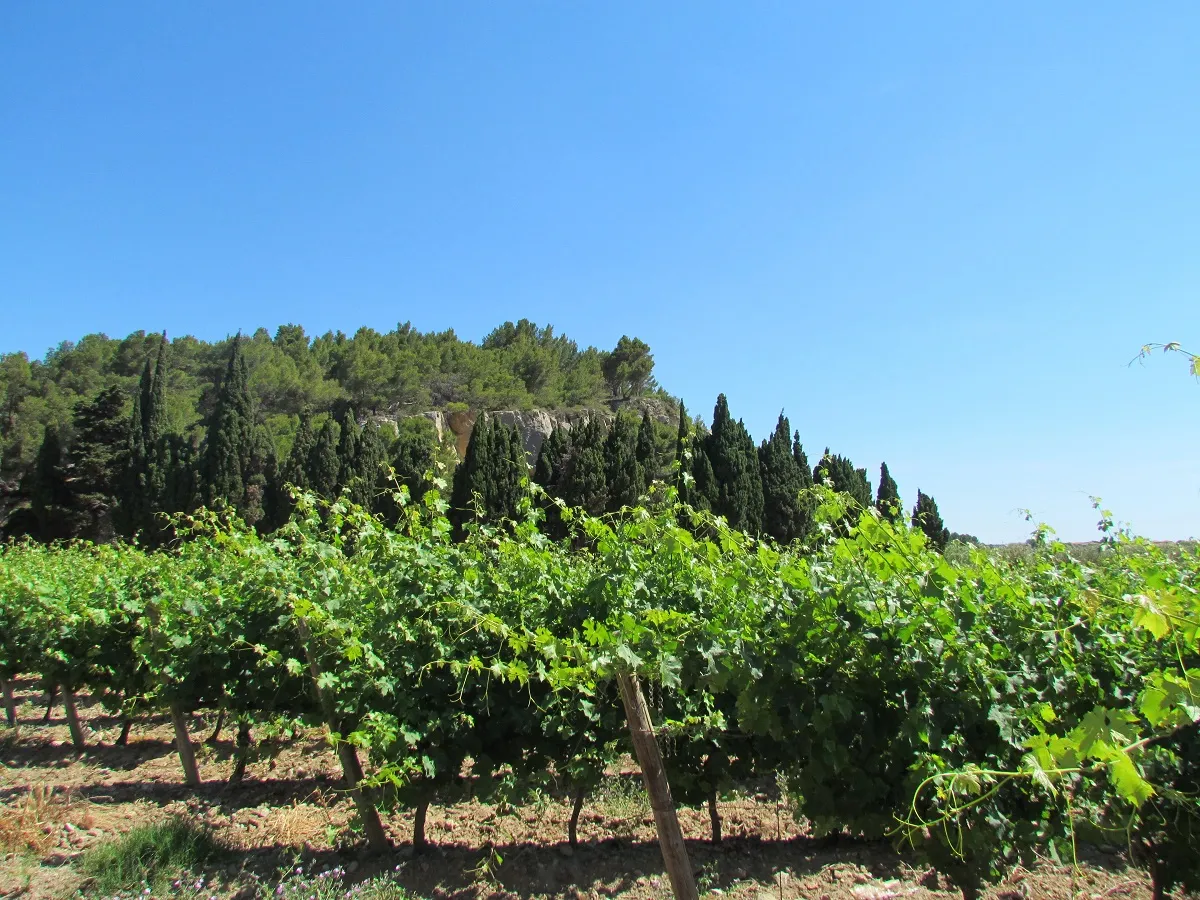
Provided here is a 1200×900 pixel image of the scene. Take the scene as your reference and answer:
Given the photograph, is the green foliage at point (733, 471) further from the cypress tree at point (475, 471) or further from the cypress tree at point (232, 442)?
the cypress tree at point (232, 442)

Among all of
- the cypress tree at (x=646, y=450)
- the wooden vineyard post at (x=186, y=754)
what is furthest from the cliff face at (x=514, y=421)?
the wooden vineyard post at (x=186, y=754)

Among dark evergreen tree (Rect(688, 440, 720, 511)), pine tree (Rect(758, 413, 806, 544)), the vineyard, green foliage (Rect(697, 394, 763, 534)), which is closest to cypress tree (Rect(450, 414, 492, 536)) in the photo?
dark evergreen tree (Rect(688, 440, 720, 511))

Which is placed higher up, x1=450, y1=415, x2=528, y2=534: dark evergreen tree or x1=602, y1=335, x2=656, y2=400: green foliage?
x1=602, y1=335, x2=656, y2=400: green foliage

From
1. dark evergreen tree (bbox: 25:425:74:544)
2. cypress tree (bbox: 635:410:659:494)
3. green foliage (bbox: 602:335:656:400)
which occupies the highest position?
Result: green foliage (bbox: 602:335:656:400)

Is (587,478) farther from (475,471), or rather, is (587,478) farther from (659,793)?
(659,793)

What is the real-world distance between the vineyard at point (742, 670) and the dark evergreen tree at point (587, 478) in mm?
19691

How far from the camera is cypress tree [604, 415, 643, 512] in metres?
24.5

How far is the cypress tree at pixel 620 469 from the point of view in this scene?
80.4 feet

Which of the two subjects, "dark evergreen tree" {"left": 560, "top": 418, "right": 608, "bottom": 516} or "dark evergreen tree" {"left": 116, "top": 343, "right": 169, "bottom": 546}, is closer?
"dark evergreen tree" {"left": 560, "top": 418, "right": 608, "bottom": 516}

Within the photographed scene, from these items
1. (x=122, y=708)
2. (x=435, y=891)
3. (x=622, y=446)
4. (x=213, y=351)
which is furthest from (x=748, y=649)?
(x=213, y=351)

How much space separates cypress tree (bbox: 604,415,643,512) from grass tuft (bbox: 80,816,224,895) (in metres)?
20.2

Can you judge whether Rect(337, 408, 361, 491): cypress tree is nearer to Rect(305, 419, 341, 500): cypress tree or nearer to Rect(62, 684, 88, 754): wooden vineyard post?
Rect(305, 419, 341, 500): cypress tree

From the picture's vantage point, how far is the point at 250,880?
3.65 meters

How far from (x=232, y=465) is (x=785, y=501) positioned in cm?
1988
